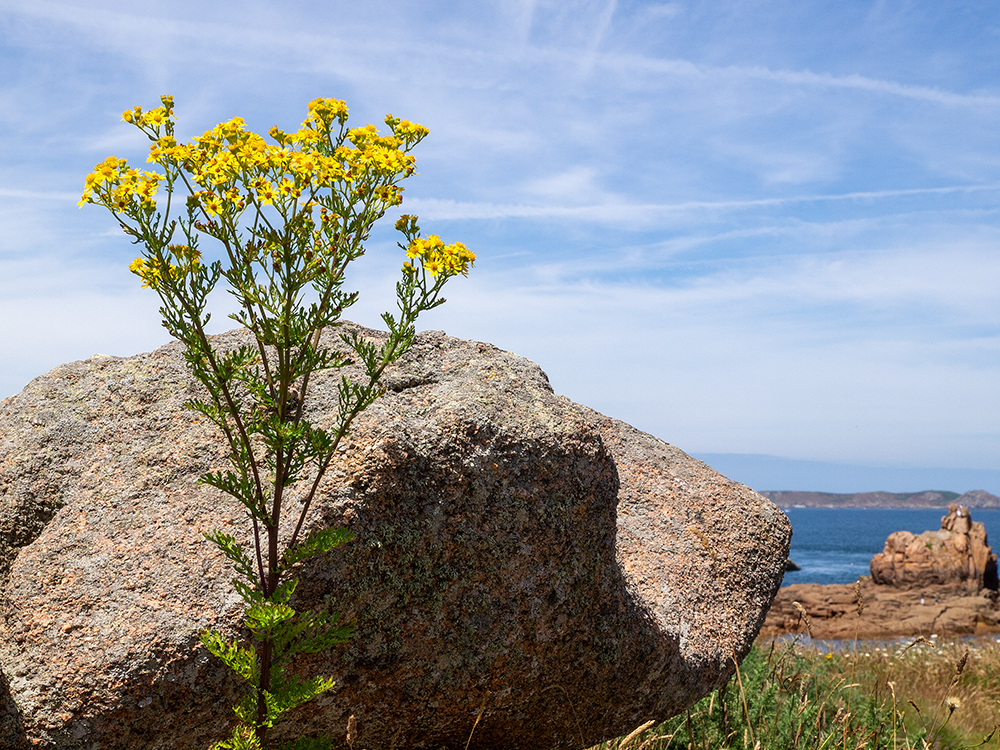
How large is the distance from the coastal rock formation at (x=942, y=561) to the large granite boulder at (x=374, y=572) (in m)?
42.9

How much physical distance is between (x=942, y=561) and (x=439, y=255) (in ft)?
152

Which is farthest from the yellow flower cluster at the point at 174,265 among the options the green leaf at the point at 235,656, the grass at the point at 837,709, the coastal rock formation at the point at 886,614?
the coastal rock formation at the point at 886,614

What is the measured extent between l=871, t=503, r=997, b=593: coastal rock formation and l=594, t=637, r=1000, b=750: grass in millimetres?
31647

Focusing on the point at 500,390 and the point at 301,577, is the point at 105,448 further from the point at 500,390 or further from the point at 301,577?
the point at 500,390

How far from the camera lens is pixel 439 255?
3.32 m

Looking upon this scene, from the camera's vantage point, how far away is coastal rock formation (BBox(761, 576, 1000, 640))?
30500 millimetres

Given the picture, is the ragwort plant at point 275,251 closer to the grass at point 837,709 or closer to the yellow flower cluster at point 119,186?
the yellow flower cluster at point 119,186

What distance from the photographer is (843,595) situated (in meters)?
36.9

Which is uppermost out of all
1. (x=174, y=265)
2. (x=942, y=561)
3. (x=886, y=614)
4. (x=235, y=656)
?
(x=174, y=265)

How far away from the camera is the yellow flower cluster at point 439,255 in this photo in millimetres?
3312

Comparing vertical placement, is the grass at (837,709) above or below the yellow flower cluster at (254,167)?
below

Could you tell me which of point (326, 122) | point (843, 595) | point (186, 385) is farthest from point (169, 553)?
point (843, 595)

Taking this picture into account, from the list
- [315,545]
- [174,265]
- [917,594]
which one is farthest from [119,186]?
[917,594]

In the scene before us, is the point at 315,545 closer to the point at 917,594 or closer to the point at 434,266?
the point at 434,266
